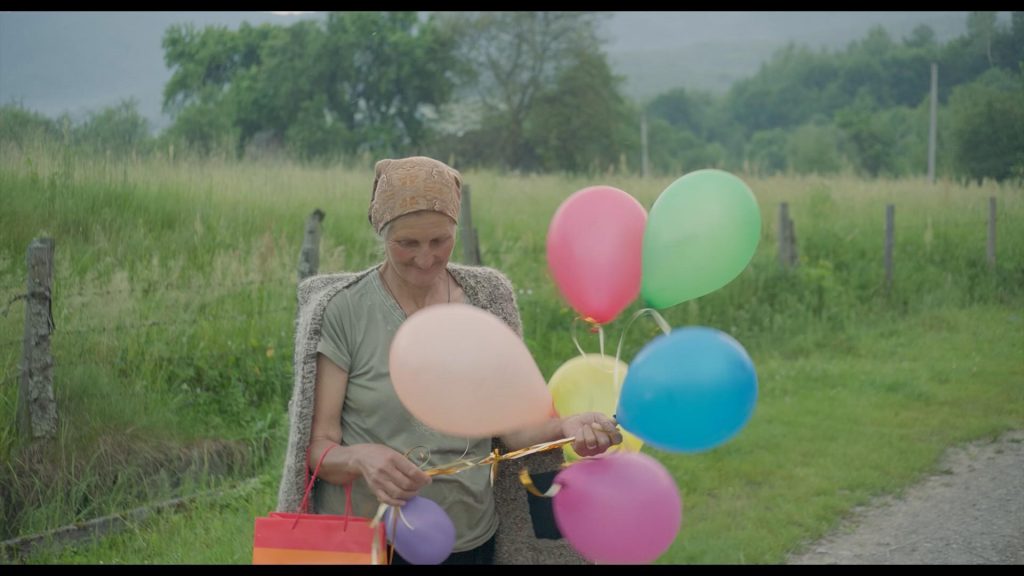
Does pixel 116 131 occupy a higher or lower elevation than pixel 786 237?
higher

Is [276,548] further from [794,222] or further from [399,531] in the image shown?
[794,222]

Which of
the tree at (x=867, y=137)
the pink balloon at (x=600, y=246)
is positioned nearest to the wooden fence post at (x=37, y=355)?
the pink balloon at (x=600, y=246)

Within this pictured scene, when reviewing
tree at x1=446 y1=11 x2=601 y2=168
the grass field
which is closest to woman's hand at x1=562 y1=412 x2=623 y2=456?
the grass field

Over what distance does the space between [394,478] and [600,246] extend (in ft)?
2.58

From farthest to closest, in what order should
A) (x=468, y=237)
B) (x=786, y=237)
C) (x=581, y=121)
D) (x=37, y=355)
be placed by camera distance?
(x=581, y=121) < (x=786, y=237) < (x=468, y=237) < (x=37, y=355)

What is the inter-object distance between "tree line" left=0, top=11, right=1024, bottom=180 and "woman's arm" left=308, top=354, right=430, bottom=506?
4.02m

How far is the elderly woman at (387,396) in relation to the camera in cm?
208

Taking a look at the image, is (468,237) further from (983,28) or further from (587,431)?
(587,431)

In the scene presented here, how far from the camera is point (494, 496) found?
7.97 ft

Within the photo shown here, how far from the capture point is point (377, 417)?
7.12 ft

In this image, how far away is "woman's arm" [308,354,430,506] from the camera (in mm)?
2012

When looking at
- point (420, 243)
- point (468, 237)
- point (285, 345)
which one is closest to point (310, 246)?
point (285, 345)

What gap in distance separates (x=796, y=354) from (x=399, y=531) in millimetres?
6136

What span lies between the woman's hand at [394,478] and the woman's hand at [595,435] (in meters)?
0.31
